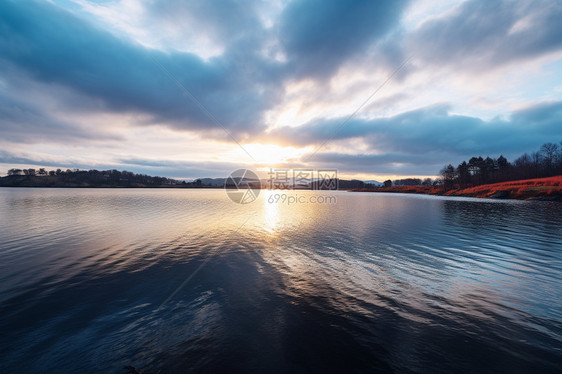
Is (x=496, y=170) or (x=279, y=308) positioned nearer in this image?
(x=279, y=308)

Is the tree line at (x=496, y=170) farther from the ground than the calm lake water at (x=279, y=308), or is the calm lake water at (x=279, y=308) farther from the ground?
the tree line at (x=496, y=170)

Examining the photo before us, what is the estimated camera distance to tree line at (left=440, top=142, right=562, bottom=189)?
140625mm

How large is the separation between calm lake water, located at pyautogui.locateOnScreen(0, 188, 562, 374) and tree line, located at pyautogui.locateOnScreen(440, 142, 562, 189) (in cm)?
16697

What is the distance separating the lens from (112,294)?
11078 mm

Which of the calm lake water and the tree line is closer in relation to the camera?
the calm lake water

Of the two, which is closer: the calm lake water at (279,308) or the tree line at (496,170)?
the calm lake water at (279,308)

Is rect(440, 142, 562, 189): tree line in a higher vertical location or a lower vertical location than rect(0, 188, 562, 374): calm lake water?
higher

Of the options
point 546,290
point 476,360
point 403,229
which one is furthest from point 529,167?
point 476,360

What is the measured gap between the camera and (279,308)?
1001 cm

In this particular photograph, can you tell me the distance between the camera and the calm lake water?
22.9ft

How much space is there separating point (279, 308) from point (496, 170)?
211m

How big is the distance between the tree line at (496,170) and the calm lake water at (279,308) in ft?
548

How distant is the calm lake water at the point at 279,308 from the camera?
6.97 m

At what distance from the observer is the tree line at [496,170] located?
141m
